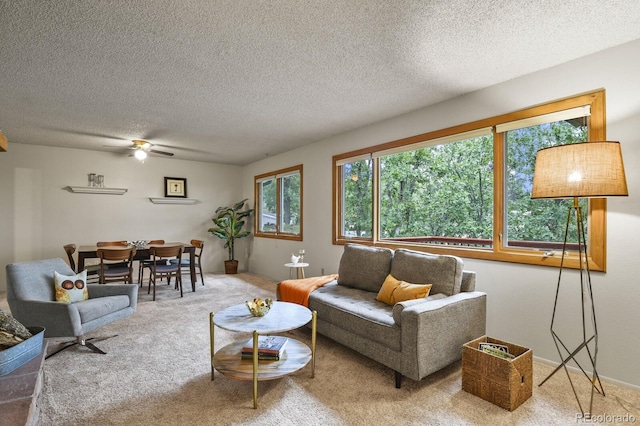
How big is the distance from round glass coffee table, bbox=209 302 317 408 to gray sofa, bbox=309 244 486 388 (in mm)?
399

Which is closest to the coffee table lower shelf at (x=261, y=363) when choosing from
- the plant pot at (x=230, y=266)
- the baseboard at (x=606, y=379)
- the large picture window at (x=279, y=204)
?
the baseboard at (x=606, y=379)

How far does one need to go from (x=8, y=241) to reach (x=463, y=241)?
6935 mm

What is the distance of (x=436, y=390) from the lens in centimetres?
221

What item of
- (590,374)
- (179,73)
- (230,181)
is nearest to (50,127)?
(179,73)

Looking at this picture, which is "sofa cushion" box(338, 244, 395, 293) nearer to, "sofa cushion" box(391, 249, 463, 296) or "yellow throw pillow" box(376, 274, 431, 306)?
"sofa cushion" box(391, 249, 463, 296)

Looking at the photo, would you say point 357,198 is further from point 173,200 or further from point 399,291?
point 173,200

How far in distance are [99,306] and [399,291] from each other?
261 centimetres

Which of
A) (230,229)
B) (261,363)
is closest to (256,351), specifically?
(261,363)

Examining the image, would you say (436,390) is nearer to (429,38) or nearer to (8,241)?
(429,38)

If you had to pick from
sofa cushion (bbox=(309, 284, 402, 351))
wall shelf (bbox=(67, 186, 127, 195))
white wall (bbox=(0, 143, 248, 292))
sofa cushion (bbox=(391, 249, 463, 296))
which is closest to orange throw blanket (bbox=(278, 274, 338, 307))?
sofa cushion (bbox=(309, 284, 402, 351))

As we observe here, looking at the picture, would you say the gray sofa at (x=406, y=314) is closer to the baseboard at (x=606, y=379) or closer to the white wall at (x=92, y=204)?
the baseboard at (x=606, y=379)

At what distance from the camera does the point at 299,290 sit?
10.8ft

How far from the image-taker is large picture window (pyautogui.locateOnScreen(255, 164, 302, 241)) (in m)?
5.83

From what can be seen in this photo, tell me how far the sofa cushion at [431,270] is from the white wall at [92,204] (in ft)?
16.6
